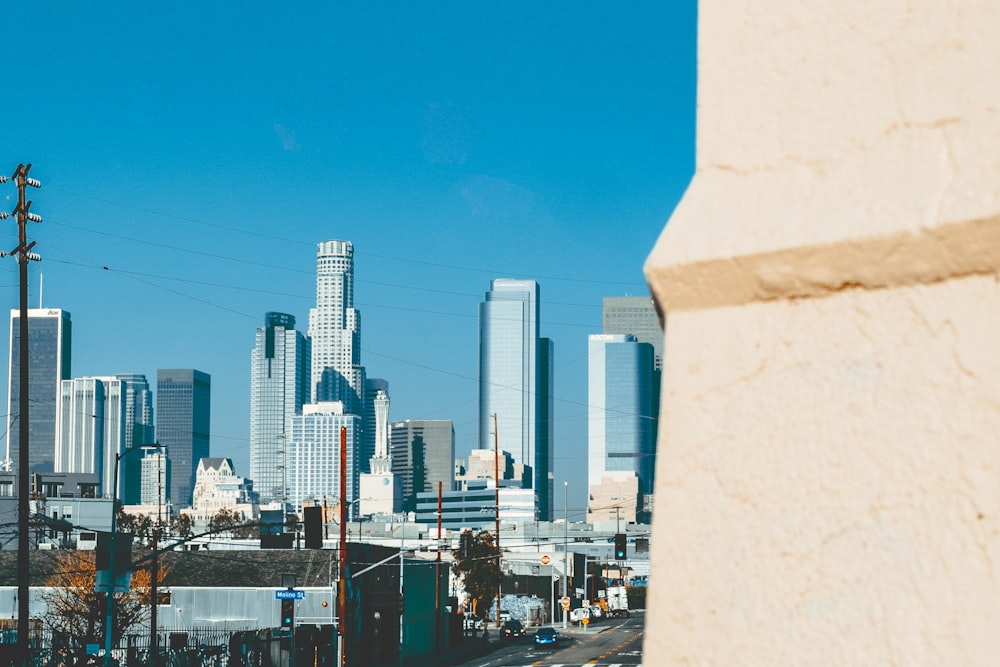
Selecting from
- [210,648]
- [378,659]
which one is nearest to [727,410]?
[210,648]

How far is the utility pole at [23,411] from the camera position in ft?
102

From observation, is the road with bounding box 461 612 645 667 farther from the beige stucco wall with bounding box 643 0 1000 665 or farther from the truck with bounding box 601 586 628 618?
the beige stucco wall with bounding box 643 0 1000 665

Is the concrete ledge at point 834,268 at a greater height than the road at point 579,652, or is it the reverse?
the concrete ledge at point 834,268

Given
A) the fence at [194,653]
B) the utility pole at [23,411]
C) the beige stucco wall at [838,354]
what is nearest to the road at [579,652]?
the fence at [194,653]

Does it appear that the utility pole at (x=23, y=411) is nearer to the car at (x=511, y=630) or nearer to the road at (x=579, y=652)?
the road at (x=579, y=652)

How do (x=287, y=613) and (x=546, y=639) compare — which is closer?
(x=287, y=613)

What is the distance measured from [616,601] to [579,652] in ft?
204

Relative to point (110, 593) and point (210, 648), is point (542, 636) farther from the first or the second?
point (110, 593)

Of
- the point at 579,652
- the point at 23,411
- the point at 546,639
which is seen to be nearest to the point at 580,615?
the point at 546,639

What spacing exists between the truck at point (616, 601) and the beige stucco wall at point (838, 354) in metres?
116

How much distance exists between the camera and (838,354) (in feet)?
5.39

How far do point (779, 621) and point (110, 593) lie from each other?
31268 millimetres

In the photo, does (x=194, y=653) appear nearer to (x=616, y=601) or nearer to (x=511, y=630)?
(x=511, y=630)

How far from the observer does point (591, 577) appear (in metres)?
128
